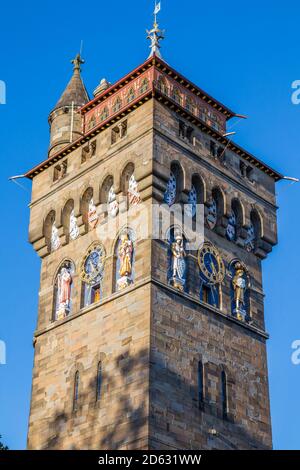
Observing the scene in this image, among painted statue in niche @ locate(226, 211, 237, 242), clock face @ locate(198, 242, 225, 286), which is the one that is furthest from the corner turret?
clock face @ locate(198, 242, 225, 286)

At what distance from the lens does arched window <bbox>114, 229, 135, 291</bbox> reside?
33.4 metres

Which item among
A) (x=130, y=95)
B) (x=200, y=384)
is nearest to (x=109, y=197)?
(x=130, y=95)

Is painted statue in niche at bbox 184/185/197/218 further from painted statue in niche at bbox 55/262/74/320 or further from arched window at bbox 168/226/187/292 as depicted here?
painted statue in niche at bbox 55/262/74/320

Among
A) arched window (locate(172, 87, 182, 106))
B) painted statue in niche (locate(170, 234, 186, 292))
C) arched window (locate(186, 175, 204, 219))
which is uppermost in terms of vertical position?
arched window (locate(172, 87, 182, 106))

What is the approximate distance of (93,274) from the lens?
35.0m

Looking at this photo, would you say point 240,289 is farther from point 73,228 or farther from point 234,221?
point 73,228

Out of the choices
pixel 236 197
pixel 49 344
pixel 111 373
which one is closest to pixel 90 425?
pixel 111 373

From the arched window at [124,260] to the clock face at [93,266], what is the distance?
73 cm

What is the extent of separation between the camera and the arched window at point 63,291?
1394 inches

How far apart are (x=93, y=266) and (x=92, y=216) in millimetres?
1920

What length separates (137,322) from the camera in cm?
3203

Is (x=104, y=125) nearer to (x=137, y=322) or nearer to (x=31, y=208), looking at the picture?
(x=31, y=208)

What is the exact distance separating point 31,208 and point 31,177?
1.31 m

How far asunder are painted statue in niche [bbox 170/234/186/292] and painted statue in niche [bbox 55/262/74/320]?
160 inches
